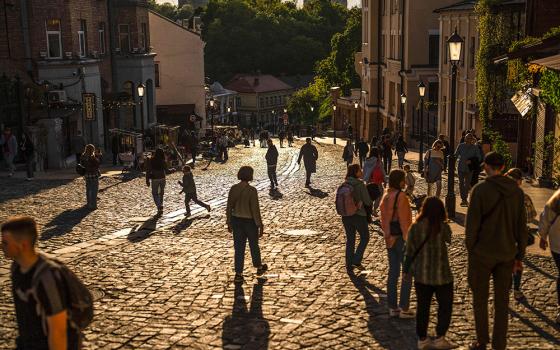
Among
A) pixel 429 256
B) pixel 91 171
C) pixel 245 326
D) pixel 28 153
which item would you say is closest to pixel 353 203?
pixel 245 326

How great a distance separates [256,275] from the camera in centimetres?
A: 1149

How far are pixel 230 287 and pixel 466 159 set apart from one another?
8.46 meters

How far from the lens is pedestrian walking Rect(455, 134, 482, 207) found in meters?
17.1

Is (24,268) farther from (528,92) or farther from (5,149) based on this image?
(5,149)

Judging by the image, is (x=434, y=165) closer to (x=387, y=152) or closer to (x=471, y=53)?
(x=387, y=152)

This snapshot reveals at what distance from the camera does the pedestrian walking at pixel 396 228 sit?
898 cm

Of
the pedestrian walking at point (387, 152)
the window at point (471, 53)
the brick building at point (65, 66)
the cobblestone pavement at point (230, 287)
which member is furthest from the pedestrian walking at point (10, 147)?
the window at point (471, 53)

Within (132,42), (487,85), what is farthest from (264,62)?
(487,85)

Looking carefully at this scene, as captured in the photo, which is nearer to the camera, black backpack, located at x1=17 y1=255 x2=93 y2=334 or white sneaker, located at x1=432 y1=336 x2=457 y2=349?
black backpack, located at x1=17 y1=255 x2=93 y2=334

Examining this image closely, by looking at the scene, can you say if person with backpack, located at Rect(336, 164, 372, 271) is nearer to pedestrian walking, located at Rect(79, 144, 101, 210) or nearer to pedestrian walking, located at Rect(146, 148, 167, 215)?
pedestrian walking, located at Rect(146, 148, 167, 215)

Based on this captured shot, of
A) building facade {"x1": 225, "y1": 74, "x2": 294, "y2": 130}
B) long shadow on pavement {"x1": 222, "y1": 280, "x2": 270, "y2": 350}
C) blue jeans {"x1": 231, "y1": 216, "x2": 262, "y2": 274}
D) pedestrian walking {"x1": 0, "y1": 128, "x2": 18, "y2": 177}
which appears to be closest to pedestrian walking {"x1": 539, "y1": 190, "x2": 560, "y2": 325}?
long shadow on pavement {"x1": 222, "y1": 280, "x2": 270, "y2": 350}

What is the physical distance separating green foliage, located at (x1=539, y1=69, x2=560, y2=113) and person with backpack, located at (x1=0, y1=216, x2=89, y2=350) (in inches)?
599

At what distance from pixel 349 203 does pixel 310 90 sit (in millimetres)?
88290

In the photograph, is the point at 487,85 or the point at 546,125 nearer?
the point at 546,125
